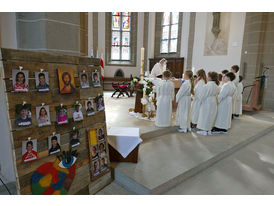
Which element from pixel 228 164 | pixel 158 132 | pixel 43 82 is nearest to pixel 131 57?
pixel 158 132

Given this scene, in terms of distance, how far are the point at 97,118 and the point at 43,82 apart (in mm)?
820

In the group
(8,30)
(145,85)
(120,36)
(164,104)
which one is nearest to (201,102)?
(164,104)

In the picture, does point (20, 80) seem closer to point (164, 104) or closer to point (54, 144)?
point (54, 144)

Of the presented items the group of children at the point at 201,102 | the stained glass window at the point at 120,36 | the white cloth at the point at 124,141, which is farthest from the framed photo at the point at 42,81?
the stained glass window at the point at 120,36

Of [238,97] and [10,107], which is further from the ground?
[10,107]

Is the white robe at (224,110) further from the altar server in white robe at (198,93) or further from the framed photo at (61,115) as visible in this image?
the framed photo at (61,115)

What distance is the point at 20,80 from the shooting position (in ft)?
5.85

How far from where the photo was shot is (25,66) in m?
1.81

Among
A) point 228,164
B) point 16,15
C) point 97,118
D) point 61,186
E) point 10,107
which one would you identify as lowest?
point 228,164

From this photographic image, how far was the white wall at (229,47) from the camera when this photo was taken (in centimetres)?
908

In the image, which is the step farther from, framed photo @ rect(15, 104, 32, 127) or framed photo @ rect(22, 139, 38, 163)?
framed photo @ rect(15, 104, 32, 127)

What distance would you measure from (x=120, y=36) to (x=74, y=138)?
12341 mm

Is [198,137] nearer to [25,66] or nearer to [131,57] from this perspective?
[25,66]

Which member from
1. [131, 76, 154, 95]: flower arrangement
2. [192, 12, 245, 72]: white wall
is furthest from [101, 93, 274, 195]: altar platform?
[192, 12, 245, 72]: white wall
